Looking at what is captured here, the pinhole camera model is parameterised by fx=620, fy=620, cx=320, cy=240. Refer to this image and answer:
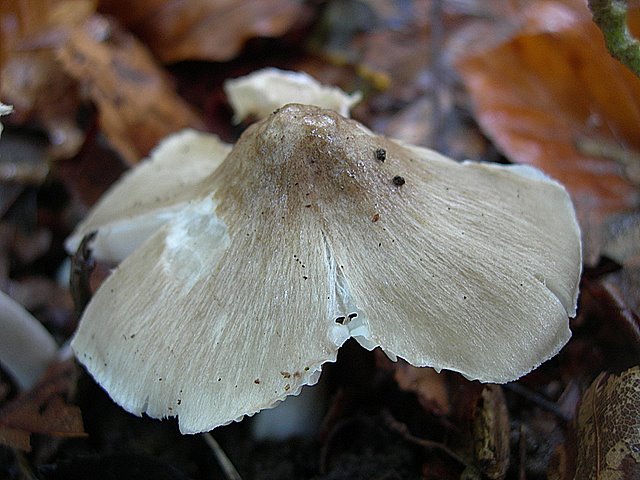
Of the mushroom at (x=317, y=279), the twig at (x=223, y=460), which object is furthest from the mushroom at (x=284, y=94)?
the twig at (x=223, y=460)

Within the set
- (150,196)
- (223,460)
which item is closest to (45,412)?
(223,460)

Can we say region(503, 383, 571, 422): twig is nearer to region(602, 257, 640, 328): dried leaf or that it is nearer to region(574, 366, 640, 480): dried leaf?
region(574, 366, 640, 480): dried leaf

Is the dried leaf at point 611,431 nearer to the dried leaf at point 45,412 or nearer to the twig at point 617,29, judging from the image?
the twig at point 617,29

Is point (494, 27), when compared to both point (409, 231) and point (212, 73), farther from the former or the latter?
point (409, 231)

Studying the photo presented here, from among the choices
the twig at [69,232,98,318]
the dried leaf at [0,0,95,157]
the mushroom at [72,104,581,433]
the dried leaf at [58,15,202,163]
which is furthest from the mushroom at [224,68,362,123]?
the dried leaf at [0,0,95,157]

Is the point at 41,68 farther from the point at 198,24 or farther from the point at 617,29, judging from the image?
the point at 617,29

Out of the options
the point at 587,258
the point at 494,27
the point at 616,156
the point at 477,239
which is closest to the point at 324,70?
the point at 494,27
